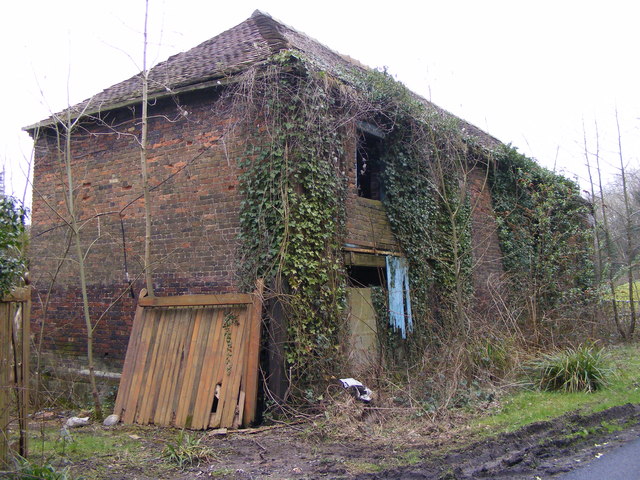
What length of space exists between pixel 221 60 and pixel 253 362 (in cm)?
560

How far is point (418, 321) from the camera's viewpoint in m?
10.6

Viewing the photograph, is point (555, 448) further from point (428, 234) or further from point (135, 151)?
point (135, 151)

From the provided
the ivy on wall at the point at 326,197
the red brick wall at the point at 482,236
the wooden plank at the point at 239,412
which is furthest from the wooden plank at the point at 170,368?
the red brick wall at the point at 482,236

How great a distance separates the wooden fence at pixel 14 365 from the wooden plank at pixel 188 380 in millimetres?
2428

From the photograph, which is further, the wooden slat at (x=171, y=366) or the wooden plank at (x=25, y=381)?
the wooden slat at (x=171, y=366)

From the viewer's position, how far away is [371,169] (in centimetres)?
1109

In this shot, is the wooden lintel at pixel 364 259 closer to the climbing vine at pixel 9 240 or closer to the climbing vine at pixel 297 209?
the climbing vine at pixel 297 209

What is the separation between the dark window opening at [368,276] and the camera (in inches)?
399

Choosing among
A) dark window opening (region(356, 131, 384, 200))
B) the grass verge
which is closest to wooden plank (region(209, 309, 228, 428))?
the grass verge

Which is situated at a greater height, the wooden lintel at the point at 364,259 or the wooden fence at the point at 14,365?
the wooden lintel at the point at 364,259

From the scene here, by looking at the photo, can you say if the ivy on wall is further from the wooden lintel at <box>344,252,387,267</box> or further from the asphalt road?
the asphalt road

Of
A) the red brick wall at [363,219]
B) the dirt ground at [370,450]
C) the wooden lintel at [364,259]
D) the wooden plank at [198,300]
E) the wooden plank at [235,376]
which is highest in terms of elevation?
the red brick wall at [363,219]

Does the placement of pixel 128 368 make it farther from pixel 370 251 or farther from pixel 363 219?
pixel 363 219

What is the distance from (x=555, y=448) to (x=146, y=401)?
17.5 ft
